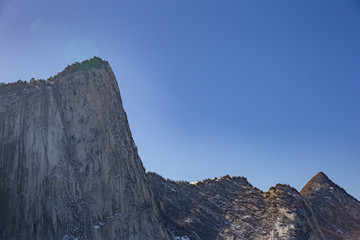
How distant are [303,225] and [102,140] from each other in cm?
2281

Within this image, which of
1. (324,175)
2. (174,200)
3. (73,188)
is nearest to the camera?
(73,188)

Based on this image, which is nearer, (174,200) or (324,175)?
(174,200)

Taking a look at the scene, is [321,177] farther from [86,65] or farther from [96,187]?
[86,65]

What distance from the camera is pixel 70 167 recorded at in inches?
1197

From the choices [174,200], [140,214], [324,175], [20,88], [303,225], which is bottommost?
[303,225]

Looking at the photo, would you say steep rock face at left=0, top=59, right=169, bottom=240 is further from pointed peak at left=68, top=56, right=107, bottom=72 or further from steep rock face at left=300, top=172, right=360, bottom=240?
steep rock face at left=300, top=172, right=360, bottom=240

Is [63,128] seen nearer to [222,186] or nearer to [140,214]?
[140,214]

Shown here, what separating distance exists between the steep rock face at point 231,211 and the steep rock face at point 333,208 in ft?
40.1

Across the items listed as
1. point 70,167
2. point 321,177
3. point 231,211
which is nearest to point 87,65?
point 70,167

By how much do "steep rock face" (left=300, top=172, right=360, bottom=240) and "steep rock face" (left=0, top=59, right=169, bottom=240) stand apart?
2848cm

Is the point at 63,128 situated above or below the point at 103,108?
below

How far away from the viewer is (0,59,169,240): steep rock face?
2742 cm

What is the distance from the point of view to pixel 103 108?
3531 cm

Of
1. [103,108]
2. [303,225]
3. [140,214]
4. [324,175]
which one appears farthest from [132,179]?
[324,175]
